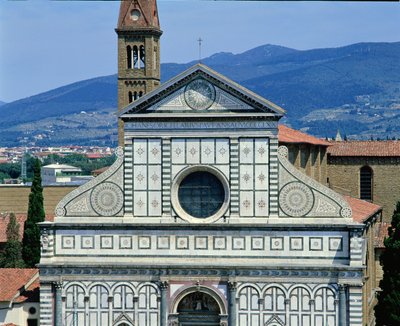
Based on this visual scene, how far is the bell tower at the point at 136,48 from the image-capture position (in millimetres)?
63312

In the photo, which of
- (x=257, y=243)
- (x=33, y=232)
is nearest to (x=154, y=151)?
(x=257, y=243)

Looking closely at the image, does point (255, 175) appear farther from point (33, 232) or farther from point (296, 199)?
point (33, 232)

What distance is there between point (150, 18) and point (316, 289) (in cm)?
2774

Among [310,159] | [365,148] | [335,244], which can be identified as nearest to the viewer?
[335,244]

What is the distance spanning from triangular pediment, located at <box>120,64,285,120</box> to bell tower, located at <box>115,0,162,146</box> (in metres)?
22.1

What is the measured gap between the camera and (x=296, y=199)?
40.2 m

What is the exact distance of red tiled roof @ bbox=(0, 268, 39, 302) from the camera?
4358 cm

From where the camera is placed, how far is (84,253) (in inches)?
1631

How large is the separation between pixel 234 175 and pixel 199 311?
5142 millimetres

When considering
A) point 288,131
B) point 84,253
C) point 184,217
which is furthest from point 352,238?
point 288,131

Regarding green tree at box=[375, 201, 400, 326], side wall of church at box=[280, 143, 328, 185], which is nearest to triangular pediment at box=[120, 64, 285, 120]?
green tree at box=[375, 201, 400, 326]

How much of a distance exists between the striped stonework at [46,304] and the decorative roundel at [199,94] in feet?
27.9

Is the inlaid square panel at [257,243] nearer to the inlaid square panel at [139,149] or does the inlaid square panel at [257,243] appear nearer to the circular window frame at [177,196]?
→ the circular window frame at [177,196]

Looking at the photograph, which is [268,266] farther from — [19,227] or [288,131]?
[19,227]
